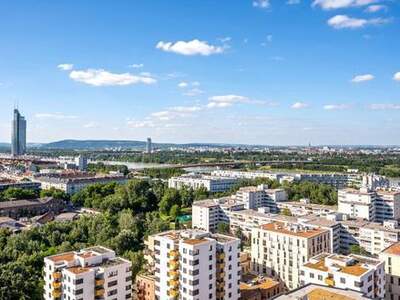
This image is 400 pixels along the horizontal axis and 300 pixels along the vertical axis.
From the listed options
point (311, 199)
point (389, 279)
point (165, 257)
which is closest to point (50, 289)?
point (165, 257)

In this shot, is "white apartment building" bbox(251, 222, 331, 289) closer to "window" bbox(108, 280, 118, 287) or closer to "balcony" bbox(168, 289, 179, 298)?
"balcony" bbox(168, 289, 179, 298)

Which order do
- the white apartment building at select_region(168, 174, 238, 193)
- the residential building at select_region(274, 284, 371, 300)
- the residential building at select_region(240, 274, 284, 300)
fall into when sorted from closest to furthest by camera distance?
1. the residential building at select_region(274, 284, 371, 300)
2. the residential building at select_region(240, 274, 284, 300)
3. the white apartment building at select_region(168, 174, 238, 193)

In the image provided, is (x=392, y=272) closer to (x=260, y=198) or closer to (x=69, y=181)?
(x=260, y=198)

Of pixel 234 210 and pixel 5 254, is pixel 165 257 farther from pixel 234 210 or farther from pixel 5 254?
pixel 234 210

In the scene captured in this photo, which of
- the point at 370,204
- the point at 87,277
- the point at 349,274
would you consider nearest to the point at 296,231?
the point at 349,274

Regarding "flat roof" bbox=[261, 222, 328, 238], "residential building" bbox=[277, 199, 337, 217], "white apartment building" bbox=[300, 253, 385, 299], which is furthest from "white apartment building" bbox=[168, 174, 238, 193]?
"white apartment building" bbox=[300, 253, 385, 299]

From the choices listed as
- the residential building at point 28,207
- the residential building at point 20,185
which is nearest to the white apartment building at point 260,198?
the residential building at point 28,207

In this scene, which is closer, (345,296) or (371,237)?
(345,296)
